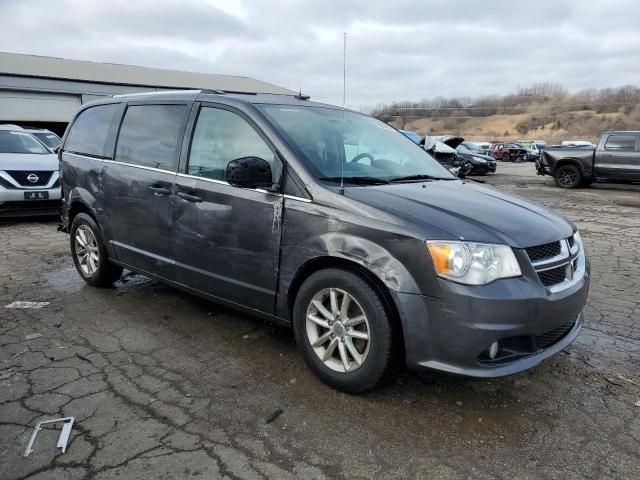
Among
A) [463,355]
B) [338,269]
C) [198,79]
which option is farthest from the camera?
[198,79]

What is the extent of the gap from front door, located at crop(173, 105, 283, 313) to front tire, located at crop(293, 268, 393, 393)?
35cm

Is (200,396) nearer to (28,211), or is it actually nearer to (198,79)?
(28,211)

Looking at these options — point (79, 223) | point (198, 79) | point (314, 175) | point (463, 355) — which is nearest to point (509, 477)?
point (463, 355)

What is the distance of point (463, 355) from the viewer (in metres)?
2.74

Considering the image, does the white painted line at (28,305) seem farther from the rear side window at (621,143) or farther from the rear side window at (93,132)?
the rear side window at (621,143)

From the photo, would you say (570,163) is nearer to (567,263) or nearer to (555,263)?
(567,263)

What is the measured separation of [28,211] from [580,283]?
8.51 meters

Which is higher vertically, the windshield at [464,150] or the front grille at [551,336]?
the windshield at [464,150]

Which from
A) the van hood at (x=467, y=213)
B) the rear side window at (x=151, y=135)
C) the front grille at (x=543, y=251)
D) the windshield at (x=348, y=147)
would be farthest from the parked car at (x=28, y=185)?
the front grille at (x=543, y=251)

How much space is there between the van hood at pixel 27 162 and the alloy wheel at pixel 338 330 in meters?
7.44

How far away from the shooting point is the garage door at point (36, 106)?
76.4 ft

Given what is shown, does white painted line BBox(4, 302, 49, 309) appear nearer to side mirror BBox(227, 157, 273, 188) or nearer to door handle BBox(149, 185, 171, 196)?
door handle BBox(149, 185, 171, 196)

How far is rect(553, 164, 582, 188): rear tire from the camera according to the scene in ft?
53.3

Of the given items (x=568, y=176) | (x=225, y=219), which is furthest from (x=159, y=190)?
(x=568, y=176)
